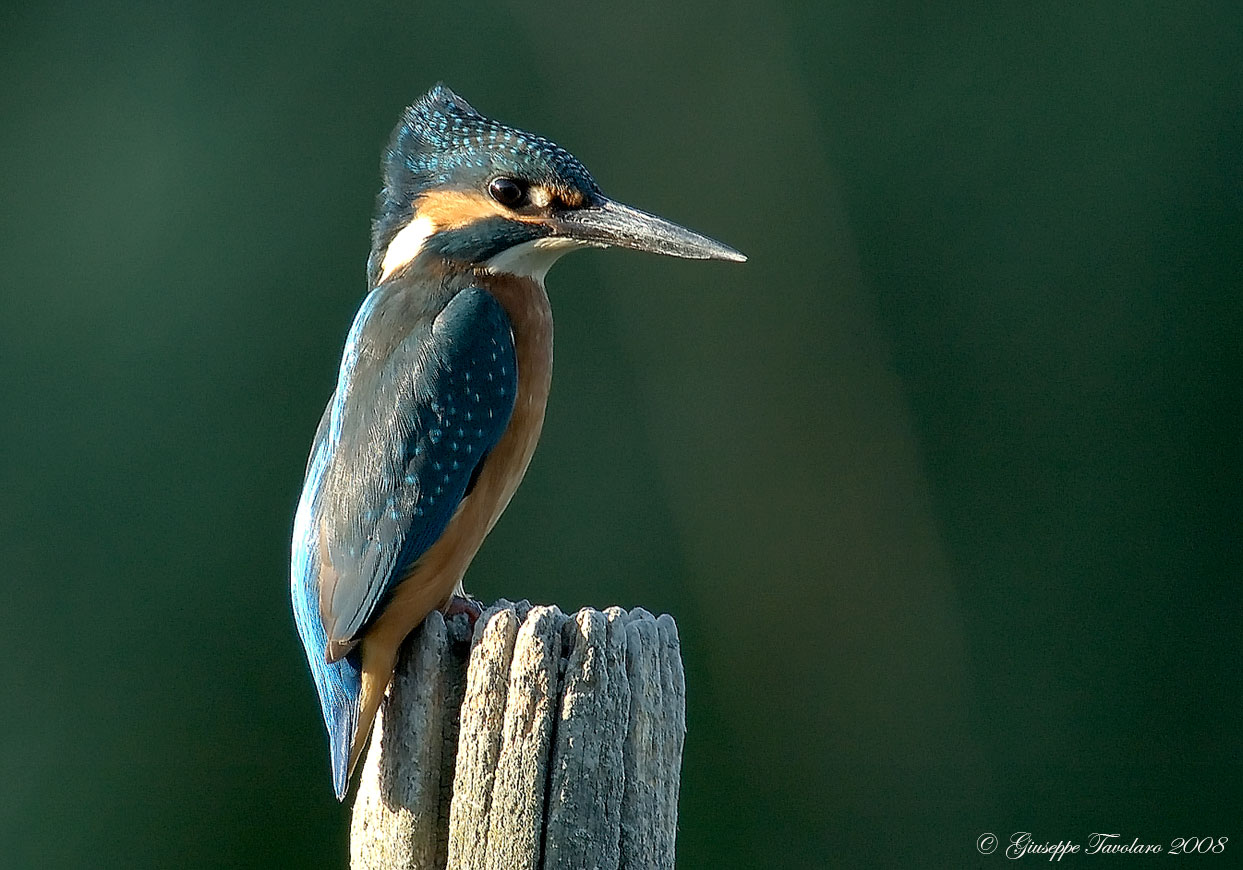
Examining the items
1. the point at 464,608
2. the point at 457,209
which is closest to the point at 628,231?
the point at 457,209

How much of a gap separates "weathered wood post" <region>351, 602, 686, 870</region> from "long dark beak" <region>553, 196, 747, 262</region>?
75 centimetres

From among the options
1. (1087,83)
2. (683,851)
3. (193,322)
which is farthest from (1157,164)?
(193,322)

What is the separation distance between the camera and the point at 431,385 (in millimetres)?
2387

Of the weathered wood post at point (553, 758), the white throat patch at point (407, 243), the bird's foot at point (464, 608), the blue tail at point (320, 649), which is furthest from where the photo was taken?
the white throat patch at point (407, 243)

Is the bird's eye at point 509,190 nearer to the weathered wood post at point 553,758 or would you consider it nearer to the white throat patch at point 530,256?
the white throat patch at point 530,256

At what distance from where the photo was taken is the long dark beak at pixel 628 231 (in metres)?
2.51

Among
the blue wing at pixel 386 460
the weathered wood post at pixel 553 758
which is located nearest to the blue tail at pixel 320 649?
the blue wing at pixel 386 460

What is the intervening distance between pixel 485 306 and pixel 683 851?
285cm

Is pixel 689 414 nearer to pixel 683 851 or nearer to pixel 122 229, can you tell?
pixel 683 851

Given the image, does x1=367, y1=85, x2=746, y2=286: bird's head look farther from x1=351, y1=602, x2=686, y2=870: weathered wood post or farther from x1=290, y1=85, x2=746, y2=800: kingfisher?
x1=351, y1=602, x2=686, y2=870: weathered wood post

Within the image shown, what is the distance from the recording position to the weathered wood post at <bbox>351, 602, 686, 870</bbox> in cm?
191

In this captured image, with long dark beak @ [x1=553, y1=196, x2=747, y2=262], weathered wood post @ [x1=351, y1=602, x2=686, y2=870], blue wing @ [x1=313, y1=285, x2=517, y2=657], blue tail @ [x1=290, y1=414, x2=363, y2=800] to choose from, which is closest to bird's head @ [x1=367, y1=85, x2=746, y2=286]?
long dark beak @ [x1=553, y1=196, x2=747, y2=262]

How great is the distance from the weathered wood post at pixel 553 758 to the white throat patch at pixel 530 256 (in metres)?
→ 0.75

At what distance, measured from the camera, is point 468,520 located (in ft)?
8.05
